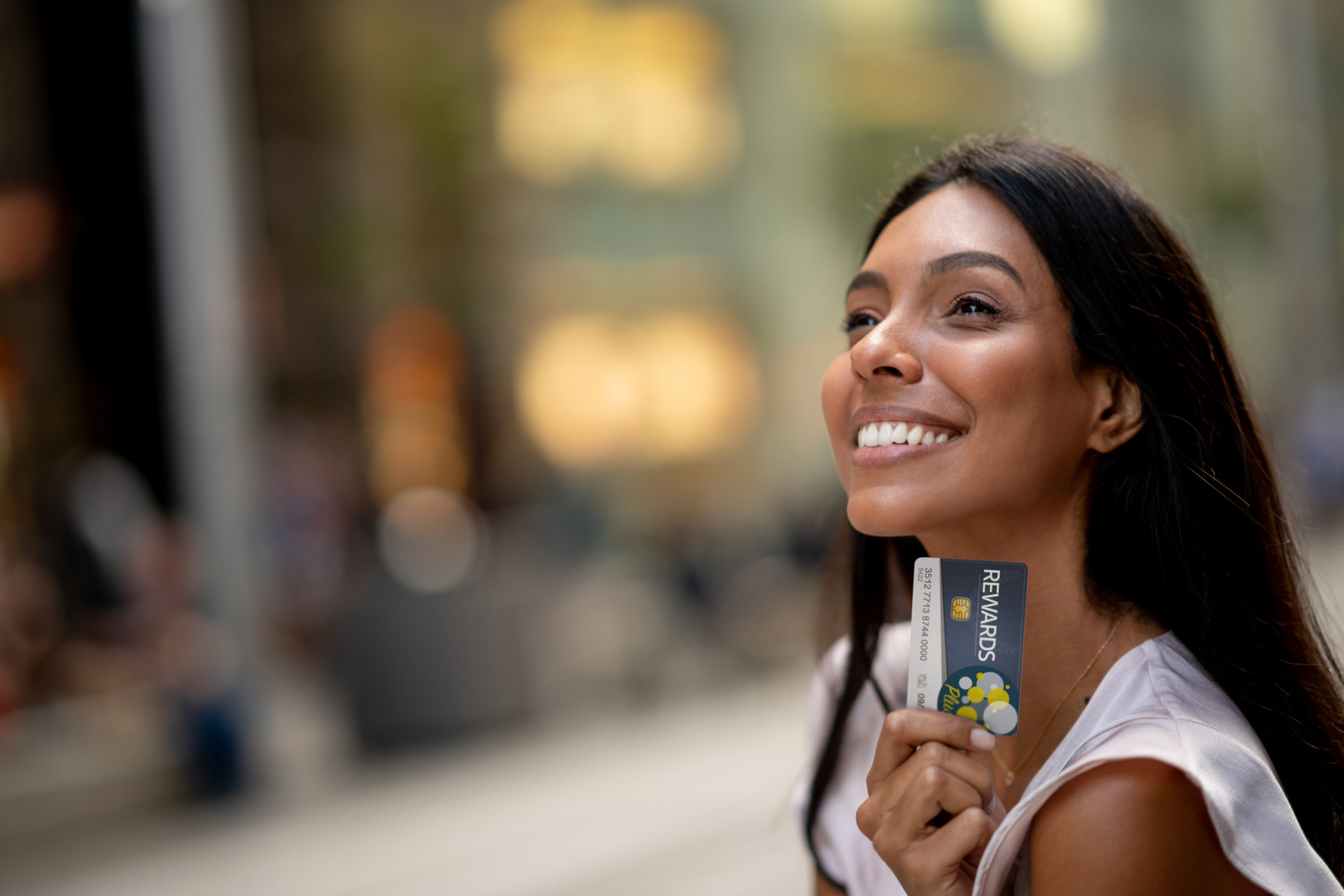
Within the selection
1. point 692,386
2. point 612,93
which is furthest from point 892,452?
point 692,386

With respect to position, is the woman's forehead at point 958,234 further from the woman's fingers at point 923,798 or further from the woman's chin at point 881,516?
the woman's fingers at point 923,798

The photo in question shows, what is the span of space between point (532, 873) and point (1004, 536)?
15.3ft

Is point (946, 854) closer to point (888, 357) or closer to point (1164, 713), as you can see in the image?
point (1164, 713)

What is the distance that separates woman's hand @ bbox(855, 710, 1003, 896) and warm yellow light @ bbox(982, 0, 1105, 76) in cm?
1989

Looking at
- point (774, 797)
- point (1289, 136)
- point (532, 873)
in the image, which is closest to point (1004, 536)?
point (532, 873)

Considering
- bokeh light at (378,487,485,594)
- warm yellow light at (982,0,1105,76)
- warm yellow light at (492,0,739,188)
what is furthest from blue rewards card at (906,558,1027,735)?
warm yellow light at (982,0,1105,76)

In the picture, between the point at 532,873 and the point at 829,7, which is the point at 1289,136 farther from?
the point at 532,873

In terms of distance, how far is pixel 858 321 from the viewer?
1.80 metres

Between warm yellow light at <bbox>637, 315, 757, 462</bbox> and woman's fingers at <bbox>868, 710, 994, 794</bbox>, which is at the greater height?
woman's fingers at <bbox>868, 710, 994, 794</bbox>

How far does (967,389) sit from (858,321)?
11.0 inches

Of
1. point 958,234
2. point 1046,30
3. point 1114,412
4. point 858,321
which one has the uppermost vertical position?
point 1046,30

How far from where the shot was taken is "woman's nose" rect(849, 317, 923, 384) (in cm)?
160

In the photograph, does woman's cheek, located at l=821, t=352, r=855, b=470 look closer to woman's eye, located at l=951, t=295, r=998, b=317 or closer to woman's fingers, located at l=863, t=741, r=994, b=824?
woman's eye, located at l=951, t=295, r=998, b=317

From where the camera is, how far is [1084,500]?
170 cm
